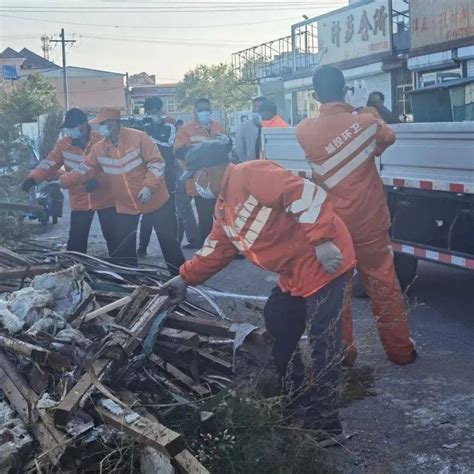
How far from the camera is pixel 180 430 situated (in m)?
3.88

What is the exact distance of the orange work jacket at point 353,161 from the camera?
5.61 m

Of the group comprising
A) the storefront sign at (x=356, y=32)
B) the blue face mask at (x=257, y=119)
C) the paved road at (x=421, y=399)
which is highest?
the storefront sign at (x=356, y=32)

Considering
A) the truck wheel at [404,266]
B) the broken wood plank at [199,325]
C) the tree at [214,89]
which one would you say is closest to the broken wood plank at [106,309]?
the broken wood plank at [199,325]

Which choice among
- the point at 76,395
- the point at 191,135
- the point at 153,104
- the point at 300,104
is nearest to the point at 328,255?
the point at 76,395

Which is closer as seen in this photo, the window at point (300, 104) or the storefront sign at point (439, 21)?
the storefront sign at point (439, 21)

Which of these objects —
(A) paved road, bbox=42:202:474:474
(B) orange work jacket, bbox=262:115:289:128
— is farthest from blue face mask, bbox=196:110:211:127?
(A) paved road, bbox=42:202:474:474

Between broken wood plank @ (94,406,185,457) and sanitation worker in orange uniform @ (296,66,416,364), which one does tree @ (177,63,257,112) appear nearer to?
sanitation worker in orange uniform @ (296,66,416,364)

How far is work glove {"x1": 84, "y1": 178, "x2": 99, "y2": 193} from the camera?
27.2 ft

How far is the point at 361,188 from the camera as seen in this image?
18.5ft

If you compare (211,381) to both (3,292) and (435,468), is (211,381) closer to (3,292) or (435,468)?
(435,468)

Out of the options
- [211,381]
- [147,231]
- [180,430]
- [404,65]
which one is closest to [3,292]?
[211,381]

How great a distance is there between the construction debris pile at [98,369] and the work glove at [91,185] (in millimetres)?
2583

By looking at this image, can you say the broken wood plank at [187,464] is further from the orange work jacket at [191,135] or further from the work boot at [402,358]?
the orange work jacket at [191,135]

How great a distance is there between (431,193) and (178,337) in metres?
2.90
